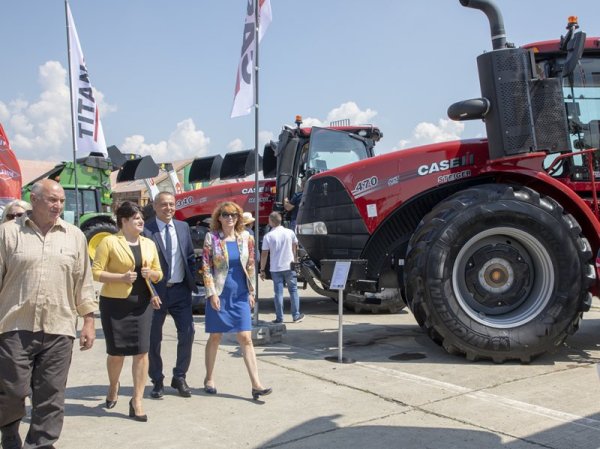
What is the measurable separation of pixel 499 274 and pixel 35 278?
4.02m

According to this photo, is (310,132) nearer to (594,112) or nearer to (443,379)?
(594,112)

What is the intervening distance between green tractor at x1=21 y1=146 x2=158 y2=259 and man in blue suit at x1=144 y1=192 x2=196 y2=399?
957 cm

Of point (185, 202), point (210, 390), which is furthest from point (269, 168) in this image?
point (210, 390)

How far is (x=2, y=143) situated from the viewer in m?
8.73

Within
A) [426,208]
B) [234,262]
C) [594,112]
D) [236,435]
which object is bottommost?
[236,435]

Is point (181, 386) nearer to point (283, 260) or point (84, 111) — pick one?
point (283, 260)

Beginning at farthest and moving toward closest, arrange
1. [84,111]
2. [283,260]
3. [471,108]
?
[84,111], [283,260], [471,108]

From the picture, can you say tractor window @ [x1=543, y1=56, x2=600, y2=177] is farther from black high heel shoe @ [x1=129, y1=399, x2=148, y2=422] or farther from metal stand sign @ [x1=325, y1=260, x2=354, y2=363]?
black high heel shoe @ [x1=129, y1=399, x2=148, y2=422]

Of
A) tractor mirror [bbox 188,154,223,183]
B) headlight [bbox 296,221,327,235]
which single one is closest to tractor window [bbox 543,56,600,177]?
headlight [bbox 296,221,327,235]

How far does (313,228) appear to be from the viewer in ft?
21.6

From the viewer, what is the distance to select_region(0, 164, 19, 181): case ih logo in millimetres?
8562

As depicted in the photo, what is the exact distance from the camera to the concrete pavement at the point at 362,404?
3734 mm

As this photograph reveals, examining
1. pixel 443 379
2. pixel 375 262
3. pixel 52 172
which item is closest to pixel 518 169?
pixel 375 262

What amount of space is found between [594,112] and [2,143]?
774cm
